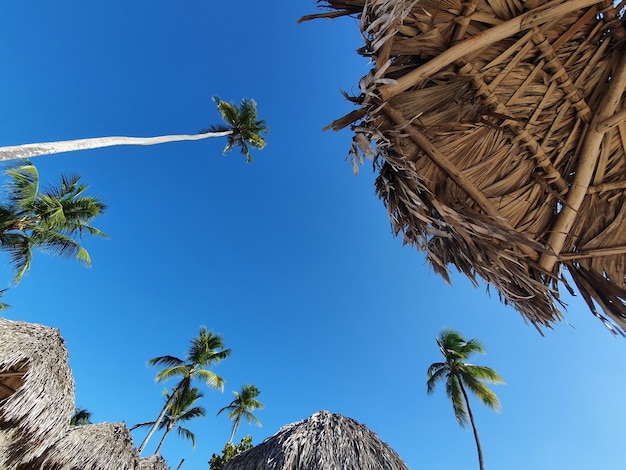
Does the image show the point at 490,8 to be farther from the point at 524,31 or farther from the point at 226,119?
the point at 226,119

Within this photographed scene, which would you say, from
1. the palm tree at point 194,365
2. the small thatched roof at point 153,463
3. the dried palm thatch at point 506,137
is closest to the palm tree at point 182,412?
the palm tree at point 194,365

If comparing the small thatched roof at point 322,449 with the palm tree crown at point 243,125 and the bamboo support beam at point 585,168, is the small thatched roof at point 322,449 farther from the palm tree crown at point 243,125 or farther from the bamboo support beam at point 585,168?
the palm tree crown at point 243,125

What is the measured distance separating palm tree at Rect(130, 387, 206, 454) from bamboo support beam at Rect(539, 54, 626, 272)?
17.5 metres

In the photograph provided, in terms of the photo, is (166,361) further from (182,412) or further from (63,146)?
(63,146)

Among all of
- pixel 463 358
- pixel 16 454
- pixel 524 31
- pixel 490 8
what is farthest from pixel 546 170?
pixel 463 358

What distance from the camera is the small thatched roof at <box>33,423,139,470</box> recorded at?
689cm

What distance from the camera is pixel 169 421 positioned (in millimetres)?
18547

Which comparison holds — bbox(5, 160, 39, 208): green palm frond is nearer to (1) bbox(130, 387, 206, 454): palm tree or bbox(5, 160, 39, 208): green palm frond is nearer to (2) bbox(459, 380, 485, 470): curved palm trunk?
(1) bbox(130, 387, 206, 454): palm tree

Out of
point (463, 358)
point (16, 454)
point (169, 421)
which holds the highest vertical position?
point (463, 358)

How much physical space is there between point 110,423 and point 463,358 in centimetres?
1238

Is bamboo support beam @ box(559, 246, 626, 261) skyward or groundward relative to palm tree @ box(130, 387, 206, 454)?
groundward

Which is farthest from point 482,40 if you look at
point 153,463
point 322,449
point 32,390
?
point 153,463

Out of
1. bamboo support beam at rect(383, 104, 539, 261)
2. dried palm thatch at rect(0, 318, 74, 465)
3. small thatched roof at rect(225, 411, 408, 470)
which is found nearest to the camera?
bamboo support beam at rect(383, 104, 539, 261)

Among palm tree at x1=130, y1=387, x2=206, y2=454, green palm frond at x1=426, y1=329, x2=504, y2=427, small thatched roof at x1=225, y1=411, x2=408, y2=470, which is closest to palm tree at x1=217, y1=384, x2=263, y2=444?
palm tree at x1=130, y1=387, x2=206, y2=454
